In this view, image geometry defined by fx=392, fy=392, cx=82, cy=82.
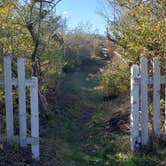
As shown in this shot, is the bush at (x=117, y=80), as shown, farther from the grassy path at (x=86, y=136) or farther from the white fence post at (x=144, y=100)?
the white fence post at (x=144, y=100)

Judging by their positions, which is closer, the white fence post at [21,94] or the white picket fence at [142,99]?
the white fence post at [21,94]

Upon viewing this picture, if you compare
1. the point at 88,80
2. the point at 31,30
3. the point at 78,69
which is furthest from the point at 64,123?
the point at 78,69

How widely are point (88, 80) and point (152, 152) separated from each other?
1651cm

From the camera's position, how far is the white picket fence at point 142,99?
23.9ft

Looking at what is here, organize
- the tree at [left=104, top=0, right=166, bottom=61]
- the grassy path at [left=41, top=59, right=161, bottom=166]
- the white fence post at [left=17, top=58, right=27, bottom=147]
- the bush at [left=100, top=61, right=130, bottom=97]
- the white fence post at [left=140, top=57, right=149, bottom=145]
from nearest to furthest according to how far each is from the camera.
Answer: the white fence post at [left=17, top=58, right=27, bottom=147] < the grassy path at [left=41, top=59, right=161, bottom=166] < the white fence post at [left=140, top=57, right=149, bottom=145] < the tree at [left=104, top=0, right=166, bottom=61] < the bush at [left=100, top=61, right=130, bottom=97]

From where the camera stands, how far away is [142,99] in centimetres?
734

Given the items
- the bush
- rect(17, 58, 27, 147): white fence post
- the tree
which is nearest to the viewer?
rect(17, 58, 27, 147): white fence post

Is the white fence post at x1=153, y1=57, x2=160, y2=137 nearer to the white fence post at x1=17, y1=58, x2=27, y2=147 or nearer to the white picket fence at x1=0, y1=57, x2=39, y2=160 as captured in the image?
the white picket fence at x1=0, y1=57, x2=39, y2=160

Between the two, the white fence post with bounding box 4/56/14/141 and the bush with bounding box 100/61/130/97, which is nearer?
the white fence post with bounding box 4/56/14/141

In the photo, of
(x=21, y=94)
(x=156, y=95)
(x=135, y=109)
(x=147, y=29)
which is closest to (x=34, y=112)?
(x=21, y=94)

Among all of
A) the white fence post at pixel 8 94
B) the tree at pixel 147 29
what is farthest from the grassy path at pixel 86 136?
the tree at pixel 147 29

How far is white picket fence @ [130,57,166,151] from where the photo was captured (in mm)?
7285

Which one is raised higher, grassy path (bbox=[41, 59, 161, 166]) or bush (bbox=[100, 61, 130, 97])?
bush (bbox=[100, 61, 130, 97])

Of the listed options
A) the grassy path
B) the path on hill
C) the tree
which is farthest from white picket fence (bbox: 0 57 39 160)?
the tree
